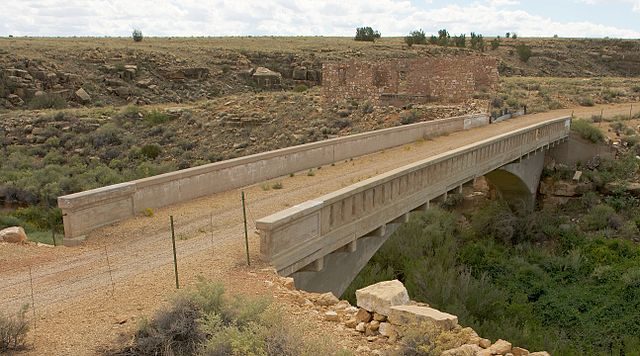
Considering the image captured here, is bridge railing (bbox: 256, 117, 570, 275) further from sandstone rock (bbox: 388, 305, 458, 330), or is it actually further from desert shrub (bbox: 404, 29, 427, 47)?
desert shrub (bbox: 404, 29, 427, 47)

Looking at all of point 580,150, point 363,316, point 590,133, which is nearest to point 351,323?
point 363,316

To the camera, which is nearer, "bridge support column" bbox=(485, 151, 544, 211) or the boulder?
"bridge support column" bbox=(485, 151, 544, 211)

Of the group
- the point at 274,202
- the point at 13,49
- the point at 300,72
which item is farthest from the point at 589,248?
the point at 13,49

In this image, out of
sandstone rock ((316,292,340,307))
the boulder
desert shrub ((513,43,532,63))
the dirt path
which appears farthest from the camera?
desert shrub ((513,43,532,63))

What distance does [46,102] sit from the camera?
39312 millimetres

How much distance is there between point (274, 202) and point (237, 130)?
2004cm

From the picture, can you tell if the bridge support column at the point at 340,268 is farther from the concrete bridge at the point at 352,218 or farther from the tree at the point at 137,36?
the tree at the point at 137,36

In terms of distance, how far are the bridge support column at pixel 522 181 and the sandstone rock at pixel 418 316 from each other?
17349 millimetres

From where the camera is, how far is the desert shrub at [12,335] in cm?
561

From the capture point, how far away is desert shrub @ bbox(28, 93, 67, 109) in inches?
1540

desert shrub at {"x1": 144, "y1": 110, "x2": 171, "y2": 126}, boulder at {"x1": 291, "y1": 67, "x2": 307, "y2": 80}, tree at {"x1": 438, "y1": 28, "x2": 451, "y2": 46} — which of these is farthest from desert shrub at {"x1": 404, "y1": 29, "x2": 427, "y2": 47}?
desert shrub at {"x1": 144, "y1": 110, "x2": 171, "y2": 126}

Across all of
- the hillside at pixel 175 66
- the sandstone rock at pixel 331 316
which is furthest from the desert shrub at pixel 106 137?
the sandstone rock at pixel 331 316

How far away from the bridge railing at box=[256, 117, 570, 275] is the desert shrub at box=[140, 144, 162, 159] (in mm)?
18731

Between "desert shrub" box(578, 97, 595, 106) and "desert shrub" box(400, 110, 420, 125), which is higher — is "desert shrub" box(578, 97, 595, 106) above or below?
below
